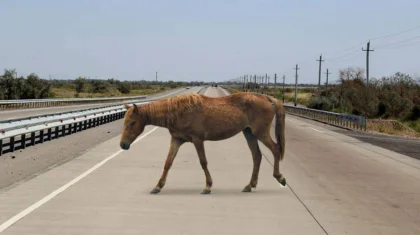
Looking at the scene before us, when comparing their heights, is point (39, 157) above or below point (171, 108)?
below

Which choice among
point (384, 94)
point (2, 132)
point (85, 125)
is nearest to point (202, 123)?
point (2, 132)

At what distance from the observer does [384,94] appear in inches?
2421

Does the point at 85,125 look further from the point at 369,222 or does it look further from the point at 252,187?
the point at 369,222

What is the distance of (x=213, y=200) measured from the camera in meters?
8.20

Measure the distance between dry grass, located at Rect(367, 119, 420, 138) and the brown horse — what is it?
26.1m

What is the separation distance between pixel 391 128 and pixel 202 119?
1249 inches

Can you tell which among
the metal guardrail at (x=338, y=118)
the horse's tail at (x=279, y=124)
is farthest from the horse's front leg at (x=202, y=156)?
the metal guardrail at (x=338, y=118)

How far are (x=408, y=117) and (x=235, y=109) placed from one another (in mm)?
52981

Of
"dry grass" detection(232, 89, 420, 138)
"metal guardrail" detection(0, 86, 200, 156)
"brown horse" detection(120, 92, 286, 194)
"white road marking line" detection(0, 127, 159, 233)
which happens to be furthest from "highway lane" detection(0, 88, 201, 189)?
"dry grass" detection(232, 89, 420, 138)

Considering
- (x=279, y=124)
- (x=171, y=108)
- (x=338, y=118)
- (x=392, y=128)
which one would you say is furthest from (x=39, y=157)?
(x=392, y=128)

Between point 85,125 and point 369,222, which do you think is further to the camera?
point 85,125

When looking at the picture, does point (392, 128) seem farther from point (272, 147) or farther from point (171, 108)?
point (171, 108)

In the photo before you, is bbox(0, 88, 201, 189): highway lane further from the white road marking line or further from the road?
the white road marking line

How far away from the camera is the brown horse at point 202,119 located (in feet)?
26.6
